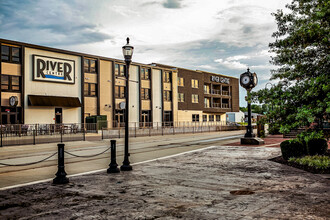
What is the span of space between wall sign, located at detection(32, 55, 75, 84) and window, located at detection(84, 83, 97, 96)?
6.86 feet

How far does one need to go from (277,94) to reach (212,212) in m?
5.77

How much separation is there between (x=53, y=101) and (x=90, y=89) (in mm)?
5971

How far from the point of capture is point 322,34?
9164mm

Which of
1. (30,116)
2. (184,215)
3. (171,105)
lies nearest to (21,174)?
(184,215)

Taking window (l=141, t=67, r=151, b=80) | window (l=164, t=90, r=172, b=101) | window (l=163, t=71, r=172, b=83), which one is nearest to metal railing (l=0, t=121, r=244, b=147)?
window (l=141, t=67, r=151, b=80)

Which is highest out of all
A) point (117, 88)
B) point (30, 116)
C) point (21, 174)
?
point (117, 88)

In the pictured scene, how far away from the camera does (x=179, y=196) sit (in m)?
6.90

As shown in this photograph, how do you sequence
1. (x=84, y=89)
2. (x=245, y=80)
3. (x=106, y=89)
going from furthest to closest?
(x=106, y=89), (x=84, y=89), (x=245, y=80)

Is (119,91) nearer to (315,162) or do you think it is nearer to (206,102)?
(206,102)

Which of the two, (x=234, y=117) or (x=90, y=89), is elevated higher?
(x=90, y=89)

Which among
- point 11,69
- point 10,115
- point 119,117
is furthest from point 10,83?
point 119,117

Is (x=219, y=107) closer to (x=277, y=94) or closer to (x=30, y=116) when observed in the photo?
(x=30, y=116)

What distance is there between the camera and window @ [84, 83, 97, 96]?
38.9 meters

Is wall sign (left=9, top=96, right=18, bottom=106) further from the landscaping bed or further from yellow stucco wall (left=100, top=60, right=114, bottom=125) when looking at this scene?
the landscaping bed
